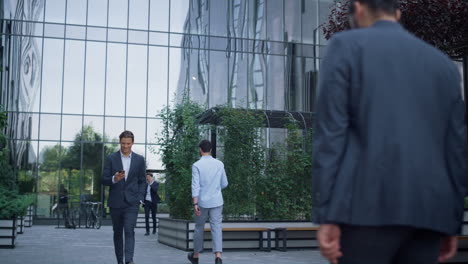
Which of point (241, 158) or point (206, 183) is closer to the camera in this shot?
point (206, 183)

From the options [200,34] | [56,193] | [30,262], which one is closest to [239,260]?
[30,262]

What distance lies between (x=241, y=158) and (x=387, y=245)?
12.6 m

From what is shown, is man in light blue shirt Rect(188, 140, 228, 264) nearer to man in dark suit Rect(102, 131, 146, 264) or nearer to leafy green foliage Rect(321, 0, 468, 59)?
man in dark suit Rect(102, 131, 146, 264)

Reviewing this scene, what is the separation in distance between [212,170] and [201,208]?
1.90 feet

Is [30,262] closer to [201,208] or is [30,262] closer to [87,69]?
[201,208]

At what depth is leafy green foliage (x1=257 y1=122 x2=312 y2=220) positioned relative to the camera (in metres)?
13.9

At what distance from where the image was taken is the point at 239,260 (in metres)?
10.0

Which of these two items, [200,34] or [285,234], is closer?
[285,234]

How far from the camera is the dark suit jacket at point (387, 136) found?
2104 mm

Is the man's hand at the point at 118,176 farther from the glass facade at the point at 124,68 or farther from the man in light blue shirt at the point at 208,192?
the glass facade at the point at 124,68

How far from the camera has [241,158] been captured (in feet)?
48.2

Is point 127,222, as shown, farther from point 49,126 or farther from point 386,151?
point 49,126

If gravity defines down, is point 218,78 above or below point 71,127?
above

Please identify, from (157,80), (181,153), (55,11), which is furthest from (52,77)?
(181,153)
